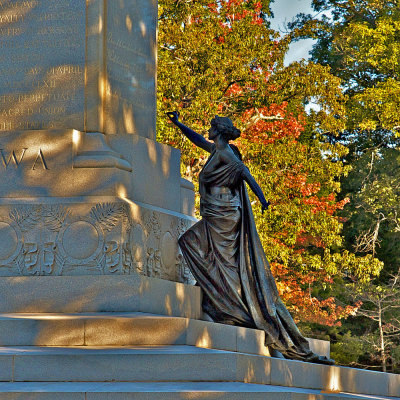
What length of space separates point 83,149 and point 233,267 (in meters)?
2.17

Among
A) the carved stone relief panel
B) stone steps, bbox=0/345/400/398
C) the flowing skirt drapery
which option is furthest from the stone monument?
stone steps, bbox=0/345/400/398

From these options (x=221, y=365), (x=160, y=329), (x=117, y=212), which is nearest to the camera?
(x=221, y=365)

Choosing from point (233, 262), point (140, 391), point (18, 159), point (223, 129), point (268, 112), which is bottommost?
point (140, 391)

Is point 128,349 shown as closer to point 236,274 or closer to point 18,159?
point 236,274

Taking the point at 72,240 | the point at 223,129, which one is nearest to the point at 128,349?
the point at 72,240

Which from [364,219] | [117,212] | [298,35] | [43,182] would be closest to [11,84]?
[43,182]

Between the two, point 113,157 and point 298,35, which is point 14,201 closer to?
point 113,157

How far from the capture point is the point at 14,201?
10641 mm

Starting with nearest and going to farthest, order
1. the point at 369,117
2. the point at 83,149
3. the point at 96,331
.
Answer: the point at 96,331 < the point at 83,149 < the point at 369,117

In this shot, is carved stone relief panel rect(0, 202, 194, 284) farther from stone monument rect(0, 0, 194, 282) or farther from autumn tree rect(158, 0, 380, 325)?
autumn tree rect(158, 0, 380, 325)

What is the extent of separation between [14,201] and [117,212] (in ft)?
3.81

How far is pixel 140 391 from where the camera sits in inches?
302

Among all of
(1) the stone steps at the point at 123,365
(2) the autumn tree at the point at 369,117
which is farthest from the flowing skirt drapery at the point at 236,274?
(2) the autumn tree at the point at 369,117

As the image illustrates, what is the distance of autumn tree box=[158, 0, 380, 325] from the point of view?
2300 cm
